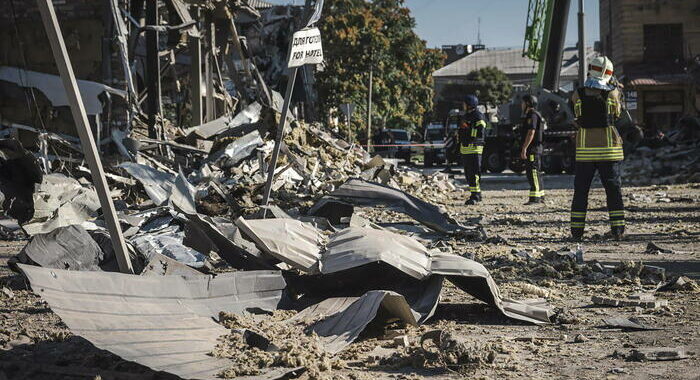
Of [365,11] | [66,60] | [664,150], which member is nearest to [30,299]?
[66,60]

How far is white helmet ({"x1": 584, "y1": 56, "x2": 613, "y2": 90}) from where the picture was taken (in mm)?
11719

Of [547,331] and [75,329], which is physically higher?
[75,329]

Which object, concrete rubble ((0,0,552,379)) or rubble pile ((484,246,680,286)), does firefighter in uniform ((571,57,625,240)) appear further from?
rubble pile ((484,246,680,286))

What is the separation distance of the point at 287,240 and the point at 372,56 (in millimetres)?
40394

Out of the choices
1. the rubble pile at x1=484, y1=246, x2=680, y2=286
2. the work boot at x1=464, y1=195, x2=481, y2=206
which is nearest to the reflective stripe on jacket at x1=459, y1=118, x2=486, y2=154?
the work boot at x1=464, y1=195, x2=481, y2=206

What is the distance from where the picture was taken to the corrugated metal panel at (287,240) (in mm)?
6730

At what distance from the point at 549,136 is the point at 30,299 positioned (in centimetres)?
2553

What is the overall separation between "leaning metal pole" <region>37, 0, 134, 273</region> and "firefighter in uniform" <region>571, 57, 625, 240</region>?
6.96 meters

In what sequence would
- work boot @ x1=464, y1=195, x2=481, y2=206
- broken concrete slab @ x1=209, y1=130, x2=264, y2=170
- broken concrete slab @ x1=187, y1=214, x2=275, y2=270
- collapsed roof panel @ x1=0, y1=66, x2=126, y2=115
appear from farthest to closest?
1. work boot @ x1=464, y1=195, x2=481, y2=206
2. collapsed roof panel @ x1=0, y1=66, x2=126, y2=115
3. broken concrete slab @ x1=209, y1=130, x2=264, y2=170
4. broken concrete slab @ x1=187, y1=214, x2=275, y2=270

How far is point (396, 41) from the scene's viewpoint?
49562 mm

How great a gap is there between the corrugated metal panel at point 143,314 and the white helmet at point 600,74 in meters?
6.98

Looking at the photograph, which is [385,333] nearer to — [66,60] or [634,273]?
[66,60]

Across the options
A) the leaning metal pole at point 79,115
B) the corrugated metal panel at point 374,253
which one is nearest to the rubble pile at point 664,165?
the corrugated metal panel at point 374,253

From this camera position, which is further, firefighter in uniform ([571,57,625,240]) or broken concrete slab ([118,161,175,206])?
broken concrete slab ([118,161,175,206])
